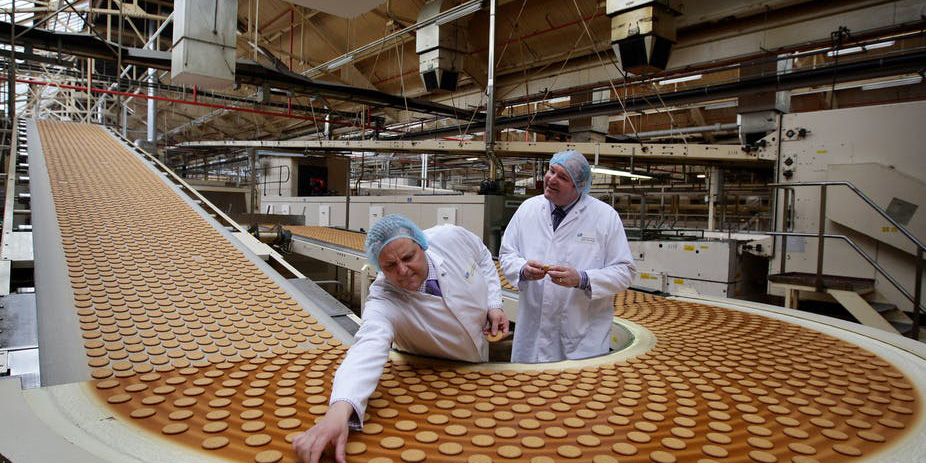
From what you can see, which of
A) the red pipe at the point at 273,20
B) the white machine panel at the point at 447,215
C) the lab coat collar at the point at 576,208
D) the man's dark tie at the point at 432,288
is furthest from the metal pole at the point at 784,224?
the red pipe at the point at 273,20

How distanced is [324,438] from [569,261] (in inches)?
50.9

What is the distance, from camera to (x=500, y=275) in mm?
3166

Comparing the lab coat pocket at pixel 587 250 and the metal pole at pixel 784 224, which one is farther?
the metal pole at pixel 784 224

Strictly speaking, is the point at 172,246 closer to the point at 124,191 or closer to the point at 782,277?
the point at 124,191

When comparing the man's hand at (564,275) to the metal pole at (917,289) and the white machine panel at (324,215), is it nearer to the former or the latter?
the metal pole at (917,289)

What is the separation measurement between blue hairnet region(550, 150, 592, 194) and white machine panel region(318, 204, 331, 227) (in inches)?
238

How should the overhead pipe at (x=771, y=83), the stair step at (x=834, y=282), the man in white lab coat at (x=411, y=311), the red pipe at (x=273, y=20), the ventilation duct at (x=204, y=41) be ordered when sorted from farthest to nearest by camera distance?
the red pipe at (x=273, y=20) → the ventilation duct at (x=204, y=41) → the overhead pipe at (x=771, y=83) → the stair step at (x=834, y=282) → the man in white lab coat at (x=411, y=311)

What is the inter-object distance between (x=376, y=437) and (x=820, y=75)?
502 cm

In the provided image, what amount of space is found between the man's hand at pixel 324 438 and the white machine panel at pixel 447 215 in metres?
4.36

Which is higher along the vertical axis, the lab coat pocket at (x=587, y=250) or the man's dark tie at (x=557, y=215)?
the man's dark tie at (x=557, y=215)

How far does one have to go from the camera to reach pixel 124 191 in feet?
9.77

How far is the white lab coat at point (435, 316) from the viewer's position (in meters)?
1.07

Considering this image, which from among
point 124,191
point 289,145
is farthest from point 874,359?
point 289,145

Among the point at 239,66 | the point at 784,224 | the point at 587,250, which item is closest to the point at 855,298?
the point at 784,224
